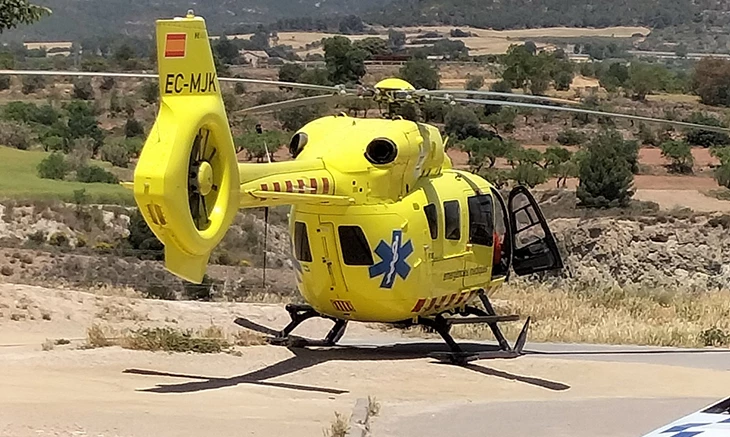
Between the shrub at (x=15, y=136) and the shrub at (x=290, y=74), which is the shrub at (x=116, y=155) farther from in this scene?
the shrub at (x=290, y=74)

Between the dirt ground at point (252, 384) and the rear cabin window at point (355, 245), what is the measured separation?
1.37m

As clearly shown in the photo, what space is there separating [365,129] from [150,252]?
1804 centimetres

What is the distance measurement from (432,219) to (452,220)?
50cm

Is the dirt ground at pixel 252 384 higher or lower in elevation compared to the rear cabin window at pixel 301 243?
lower

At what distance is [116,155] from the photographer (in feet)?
179

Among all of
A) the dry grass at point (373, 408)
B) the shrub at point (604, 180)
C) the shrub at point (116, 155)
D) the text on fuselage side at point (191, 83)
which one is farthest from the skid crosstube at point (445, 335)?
the shrub at point (116, 155)

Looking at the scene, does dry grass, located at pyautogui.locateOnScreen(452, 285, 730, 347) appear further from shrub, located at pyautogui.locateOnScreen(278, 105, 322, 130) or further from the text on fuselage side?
shrub, located at pyautogui.locateOnScreen(278, 105, 322, 130)

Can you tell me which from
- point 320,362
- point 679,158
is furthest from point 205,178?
point 679,158

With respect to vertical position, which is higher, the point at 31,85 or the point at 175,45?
the point at 175,45

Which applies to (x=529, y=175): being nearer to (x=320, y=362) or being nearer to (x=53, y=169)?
(x=53, y=169)

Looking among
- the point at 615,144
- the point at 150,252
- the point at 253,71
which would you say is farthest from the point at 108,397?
the point at 253,71

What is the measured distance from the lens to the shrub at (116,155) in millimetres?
54062

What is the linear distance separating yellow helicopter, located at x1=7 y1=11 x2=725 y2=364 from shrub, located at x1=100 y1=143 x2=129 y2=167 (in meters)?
35.7

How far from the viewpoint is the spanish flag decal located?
13086 mm
